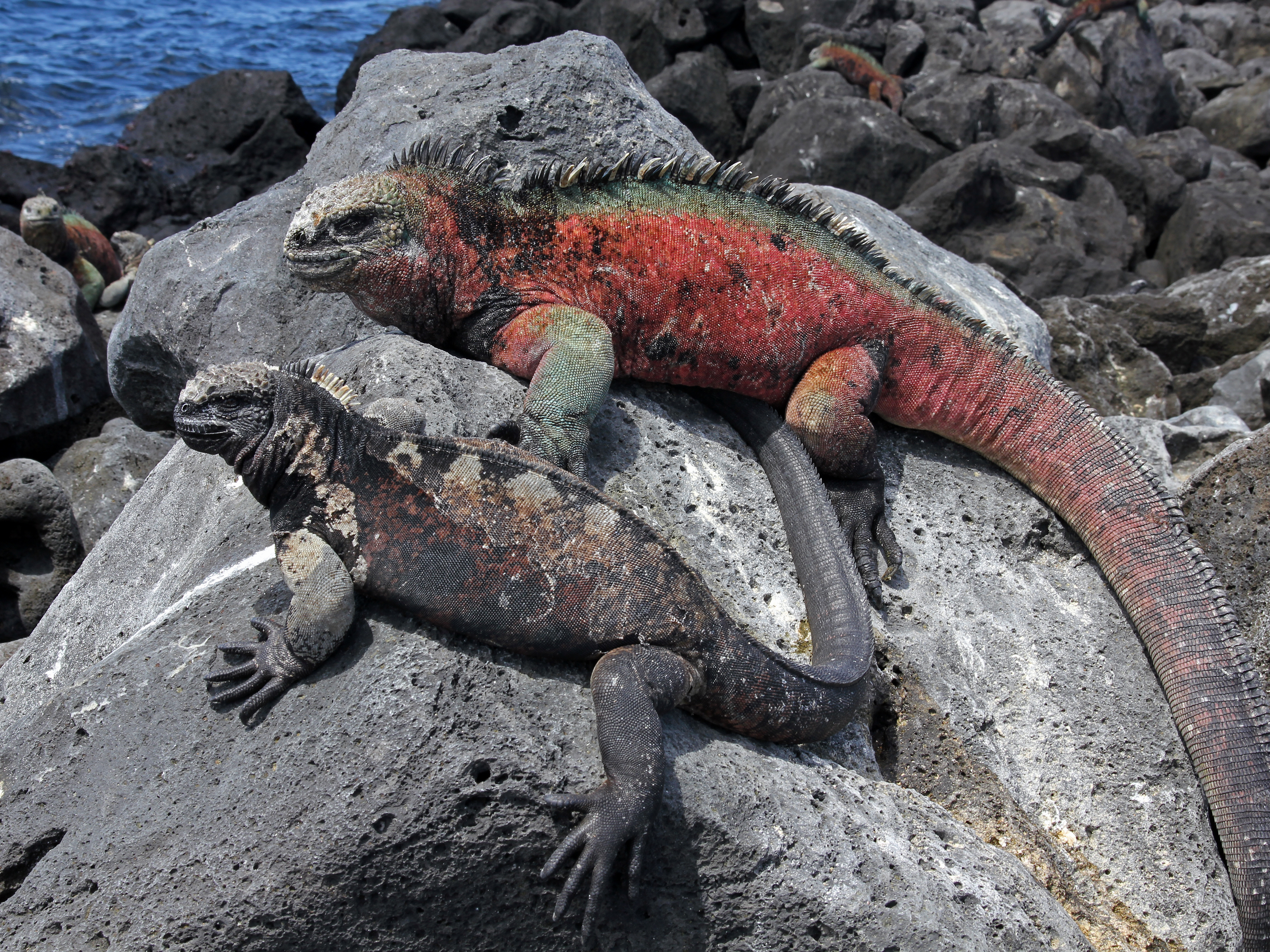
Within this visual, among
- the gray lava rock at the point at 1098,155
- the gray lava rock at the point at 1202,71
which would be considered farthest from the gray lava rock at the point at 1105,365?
the gray lava rock at the point at 1202,71

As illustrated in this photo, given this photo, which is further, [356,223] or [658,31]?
[658,31]

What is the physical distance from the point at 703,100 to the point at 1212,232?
263 inches

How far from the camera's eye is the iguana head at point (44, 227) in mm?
8734

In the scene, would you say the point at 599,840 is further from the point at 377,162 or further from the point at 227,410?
the point at 377,162

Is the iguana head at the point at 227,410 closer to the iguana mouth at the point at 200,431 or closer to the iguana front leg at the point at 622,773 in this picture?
the iguana mouth at the point at 200,431

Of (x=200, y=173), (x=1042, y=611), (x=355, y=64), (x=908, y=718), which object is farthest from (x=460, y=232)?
(x=355, y=64)

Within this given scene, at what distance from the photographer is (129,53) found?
66.9 feet

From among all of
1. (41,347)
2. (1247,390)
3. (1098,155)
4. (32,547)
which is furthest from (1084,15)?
(32,547)

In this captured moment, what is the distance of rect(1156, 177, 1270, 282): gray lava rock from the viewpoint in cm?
995

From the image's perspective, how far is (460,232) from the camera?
10.3 ft

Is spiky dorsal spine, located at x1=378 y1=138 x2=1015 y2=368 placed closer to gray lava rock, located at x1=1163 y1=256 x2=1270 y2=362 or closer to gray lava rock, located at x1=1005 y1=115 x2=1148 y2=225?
gray lava rock, located at x1=1163 y1=256 x2=1270 y2=362

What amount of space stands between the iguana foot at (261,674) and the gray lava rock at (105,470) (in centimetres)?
341

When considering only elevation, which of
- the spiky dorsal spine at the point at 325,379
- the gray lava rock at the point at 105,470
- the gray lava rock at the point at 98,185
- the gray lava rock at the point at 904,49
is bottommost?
the gray lava rock at the point at 98,185

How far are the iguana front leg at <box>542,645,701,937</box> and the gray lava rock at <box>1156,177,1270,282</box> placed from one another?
9.69 meters
